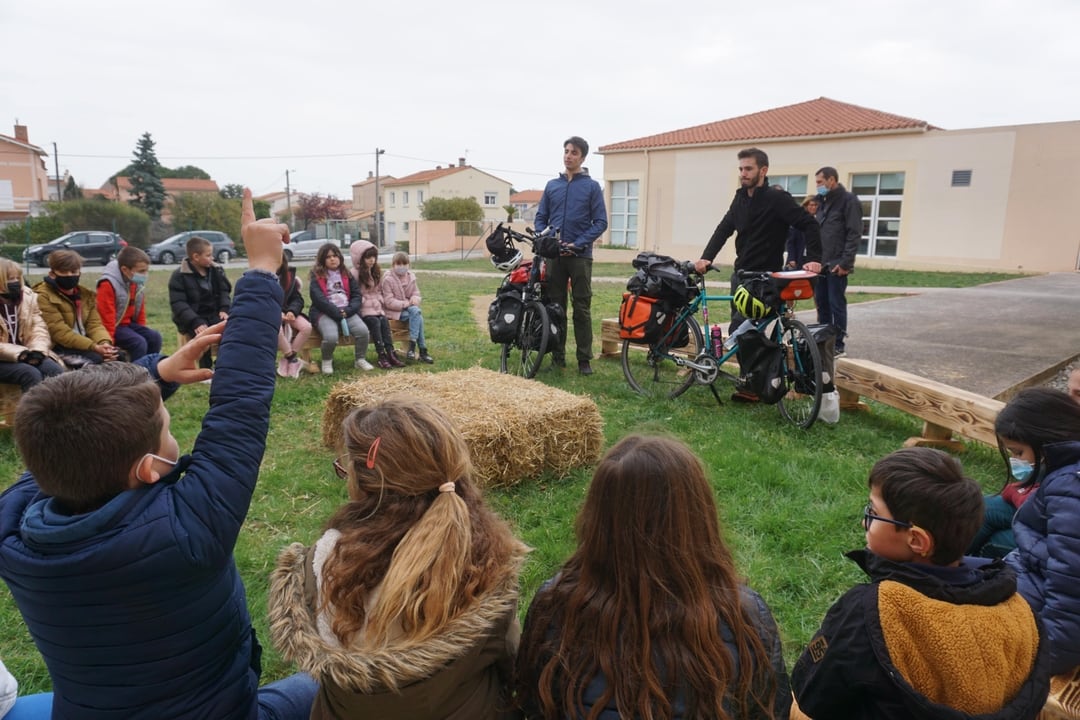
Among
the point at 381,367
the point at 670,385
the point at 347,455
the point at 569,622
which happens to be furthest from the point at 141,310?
the point at 569,622

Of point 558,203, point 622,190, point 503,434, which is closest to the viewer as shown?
point 503,434

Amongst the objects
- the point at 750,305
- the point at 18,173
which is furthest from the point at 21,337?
the point at 18,173

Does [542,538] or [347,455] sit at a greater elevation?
[347,455]

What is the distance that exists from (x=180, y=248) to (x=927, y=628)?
30.5 metres

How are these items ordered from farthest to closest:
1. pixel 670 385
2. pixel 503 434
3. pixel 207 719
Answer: pixel 670 385 → pixel 503 434 → pixel 207 719

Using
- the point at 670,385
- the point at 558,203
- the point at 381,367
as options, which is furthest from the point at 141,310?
the point at 670,385

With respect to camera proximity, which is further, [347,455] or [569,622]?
[347,455]

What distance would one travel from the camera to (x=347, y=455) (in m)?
1.69

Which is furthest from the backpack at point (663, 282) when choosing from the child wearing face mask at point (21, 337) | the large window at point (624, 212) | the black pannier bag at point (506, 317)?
the large window at point (624, 212)

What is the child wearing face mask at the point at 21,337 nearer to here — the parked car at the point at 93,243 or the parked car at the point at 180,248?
the parked car at the point at 93,243

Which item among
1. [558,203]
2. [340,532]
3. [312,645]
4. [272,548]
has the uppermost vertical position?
[558,203]

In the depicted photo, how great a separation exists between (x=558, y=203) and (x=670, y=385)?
2121mm

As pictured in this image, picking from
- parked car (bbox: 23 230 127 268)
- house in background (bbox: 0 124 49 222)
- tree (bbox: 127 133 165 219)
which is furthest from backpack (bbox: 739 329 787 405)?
tree (bbox: 127 133 165 219)

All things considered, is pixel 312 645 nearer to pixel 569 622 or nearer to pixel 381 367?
pixel 569 622
